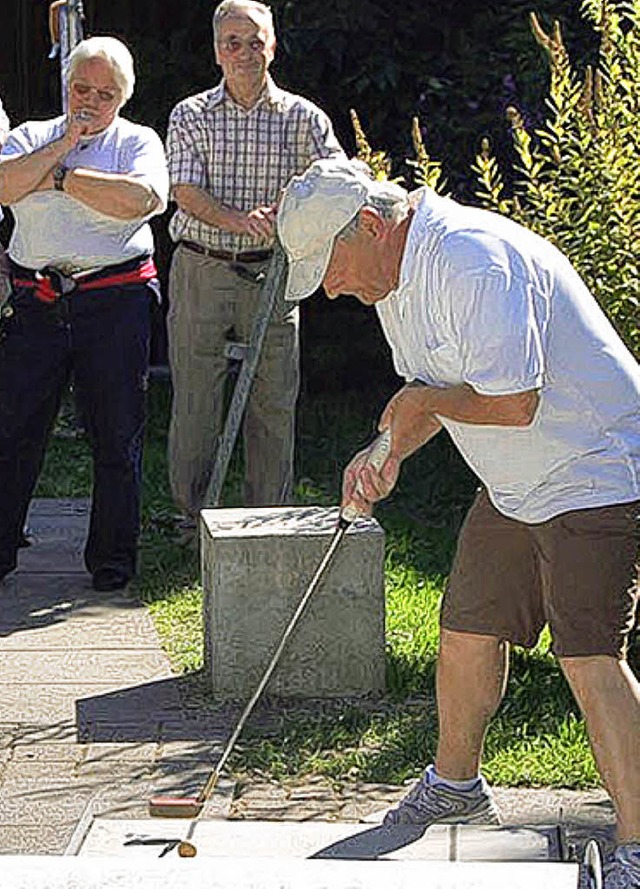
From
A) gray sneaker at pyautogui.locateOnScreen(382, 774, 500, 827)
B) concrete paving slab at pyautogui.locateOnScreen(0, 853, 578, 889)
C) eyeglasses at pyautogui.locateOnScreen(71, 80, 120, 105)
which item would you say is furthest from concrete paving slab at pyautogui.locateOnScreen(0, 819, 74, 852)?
eyeglasses at pyautogui.locateOnScreen(71, 80, 120, 105)

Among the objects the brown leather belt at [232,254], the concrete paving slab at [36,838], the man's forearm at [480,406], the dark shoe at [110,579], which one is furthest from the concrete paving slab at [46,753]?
the brown leather belt at [232,254]

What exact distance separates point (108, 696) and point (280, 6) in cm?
468

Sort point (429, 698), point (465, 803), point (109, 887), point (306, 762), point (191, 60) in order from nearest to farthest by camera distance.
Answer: point (109, 887)
point (465, 803)
point (306, 762)
point (429, 698)
point (191, 60)

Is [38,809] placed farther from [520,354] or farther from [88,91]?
[88,91]

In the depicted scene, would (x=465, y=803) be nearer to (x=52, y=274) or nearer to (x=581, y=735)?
(x=581, y=735)

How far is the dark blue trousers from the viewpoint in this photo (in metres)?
7.13

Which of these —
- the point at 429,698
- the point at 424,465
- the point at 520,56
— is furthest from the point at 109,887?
the point at 520,56

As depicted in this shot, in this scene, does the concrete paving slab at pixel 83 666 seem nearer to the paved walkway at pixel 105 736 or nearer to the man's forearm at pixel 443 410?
the paved walkway at pixel 105 736

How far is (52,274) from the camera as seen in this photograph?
7074 mm

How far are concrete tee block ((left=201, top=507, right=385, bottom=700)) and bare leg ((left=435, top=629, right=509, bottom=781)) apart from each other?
1.35 m

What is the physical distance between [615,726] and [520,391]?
759 mm

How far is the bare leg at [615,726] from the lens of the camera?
14.3 ft

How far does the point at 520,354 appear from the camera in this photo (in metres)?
4.08

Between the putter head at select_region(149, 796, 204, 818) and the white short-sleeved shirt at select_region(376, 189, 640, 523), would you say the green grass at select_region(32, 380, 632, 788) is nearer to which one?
the putter head at select_region(149, 796, 204, 818)
